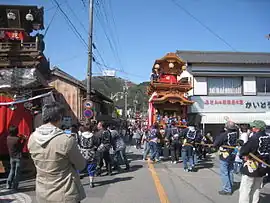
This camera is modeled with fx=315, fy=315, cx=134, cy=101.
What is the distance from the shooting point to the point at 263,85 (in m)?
23.6

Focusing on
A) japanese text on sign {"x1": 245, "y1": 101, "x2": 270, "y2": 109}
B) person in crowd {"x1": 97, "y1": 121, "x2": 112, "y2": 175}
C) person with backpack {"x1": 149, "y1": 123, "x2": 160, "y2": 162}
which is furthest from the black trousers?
japanese text on sign {"x1": 245, "y1": 101, "x2": 270, "y2": 109}

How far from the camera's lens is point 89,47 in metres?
17.6

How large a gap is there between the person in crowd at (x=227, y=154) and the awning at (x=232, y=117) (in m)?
14.5

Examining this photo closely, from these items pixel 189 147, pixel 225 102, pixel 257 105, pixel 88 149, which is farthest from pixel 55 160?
pixel 257 105

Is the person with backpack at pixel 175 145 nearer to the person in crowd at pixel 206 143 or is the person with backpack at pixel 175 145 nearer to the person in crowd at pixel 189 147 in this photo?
the person in crowd at pixel 206 143

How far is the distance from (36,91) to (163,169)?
18.6 feet

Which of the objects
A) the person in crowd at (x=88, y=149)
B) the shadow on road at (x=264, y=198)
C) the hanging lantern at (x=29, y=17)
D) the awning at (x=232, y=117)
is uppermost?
the hanging lantern at (x=29, y=17)

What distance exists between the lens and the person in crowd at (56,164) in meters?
3.29

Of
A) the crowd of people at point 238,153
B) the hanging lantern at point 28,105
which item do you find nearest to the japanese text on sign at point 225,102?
the crowd of people at point 238,153

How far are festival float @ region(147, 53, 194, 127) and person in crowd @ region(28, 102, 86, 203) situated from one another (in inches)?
664

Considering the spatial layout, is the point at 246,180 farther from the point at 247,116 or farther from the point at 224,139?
the point at 247,116

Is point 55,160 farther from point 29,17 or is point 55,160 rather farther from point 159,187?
point 29,17

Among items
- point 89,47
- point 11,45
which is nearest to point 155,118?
point 89,47

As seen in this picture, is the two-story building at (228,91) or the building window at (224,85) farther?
the building window at (224,85)
